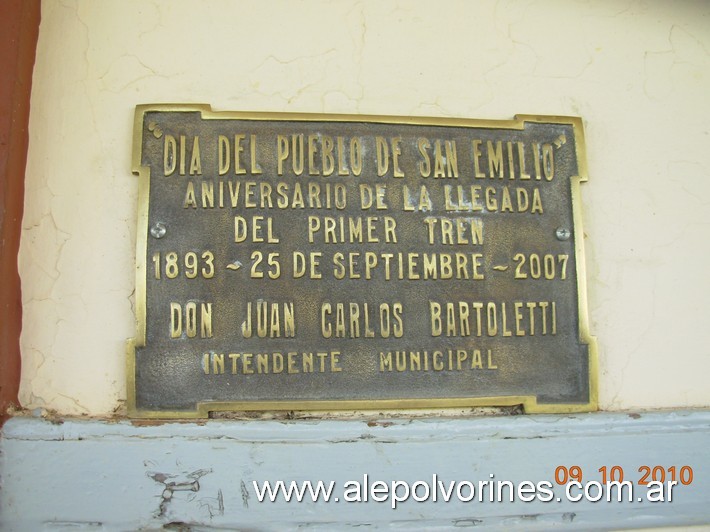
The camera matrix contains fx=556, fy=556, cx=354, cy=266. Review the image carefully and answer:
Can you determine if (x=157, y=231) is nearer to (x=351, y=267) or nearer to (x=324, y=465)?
(x=351, y=267)

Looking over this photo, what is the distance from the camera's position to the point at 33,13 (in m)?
1.75

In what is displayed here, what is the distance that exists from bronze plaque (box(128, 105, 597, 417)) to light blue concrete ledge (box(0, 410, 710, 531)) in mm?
79

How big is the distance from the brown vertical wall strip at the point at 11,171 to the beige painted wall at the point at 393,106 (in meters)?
0.04

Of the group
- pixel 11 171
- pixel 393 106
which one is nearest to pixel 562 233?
pixel 393 106

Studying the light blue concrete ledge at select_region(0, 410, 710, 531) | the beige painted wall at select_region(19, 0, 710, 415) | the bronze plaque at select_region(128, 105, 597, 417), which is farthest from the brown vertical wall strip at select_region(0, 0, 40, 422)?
the bronze plaque at select_region(128, 105, 597, 417)

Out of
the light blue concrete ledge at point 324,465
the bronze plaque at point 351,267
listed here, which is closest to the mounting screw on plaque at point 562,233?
the bronze plaque at point 351,267

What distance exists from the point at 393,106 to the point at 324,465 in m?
1.16

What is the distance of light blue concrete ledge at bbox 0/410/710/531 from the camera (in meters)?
1.58

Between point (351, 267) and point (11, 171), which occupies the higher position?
point (11, 171)

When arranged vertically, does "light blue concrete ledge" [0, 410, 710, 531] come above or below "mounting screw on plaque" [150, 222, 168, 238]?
below

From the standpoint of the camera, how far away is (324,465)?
164 cm

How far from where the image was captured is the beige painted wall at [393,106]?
170cm

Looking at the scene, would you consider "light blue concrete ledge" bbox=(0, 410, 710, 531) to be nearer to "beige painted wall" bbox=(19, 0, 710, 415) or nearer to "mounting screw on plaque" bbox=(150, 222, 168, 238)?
"beige painted wall" bbox=(19, 0, 710, 415)

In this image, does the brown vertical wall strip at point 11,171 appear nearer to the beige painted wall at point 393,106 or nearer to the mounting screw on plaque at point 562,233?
the beige painted wall at point 393,106
